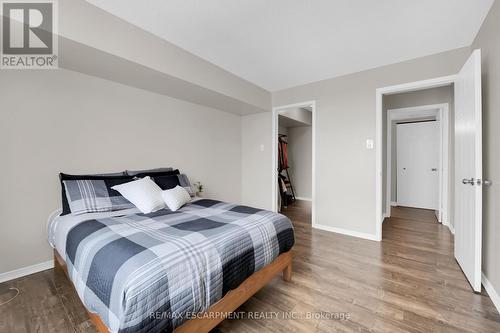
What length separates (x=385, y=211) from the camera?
4.29 meters

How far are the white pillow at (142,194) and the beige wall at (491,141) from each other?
9.71 feet

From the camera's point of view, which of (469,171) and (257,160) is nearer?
(469,171)

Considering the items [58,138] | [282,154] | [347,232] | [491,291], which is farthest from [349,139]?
[58,138]

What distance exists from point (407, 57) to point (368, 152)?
1.30 meters

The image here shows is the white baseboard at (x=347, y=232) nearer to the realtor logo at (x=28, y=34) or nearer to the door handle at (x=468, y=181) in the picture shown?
the door handle at (x=468, y=181)

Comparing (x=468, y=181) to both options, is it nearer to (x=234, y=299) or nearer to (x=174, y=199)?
(x=234, y=299)

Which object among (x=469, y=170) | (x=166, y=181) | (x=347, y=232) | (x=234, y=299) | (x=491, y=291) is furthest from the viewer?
(x=347, y=232)

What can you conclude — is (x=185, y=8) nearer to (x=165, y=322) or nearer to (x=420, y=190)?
(x=165, y=322)

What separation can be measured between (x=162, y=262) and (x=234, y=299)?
641mm

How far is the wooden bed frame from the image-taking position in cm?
120

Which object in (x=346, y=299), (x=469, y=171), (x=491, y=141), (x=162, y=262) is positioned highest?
(x=491, y=141)

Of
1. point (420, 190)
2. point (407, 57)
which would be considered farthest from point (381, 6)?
point (420, 190)

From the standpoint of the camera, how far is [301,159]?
6387mm

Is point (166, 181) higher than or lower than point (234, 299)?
higher
